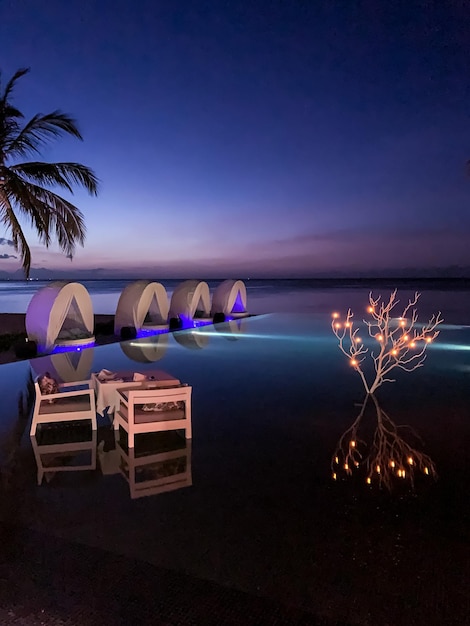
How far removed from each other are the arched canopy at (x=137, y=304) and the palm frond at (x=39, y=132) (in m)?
5.05

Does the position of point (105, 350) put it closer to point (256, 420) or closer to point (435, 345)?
point (256, 420)

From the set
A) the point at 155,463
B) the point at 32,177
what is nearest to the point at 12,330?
the point at 32,177

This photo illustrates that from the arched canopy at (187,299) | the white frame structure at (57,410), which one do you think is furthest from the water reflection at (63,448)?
the arched canopy at (187,299)

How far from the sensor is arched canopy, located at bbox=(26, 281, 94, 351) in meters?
10.2

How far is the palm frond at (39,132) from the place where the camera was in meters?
9.39

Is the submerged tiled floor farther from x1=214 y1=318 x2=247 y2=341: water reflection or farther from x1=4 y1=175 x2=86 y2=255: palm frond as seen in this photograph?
x1=214 y1=318 x2=247 y2=341: water reflection

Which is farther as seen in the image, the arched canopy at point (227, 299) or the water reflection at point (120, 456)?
the arched canopy at point (227, 299)

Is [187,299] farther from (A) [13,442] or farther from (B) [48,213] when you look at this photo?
(A) [13,442]

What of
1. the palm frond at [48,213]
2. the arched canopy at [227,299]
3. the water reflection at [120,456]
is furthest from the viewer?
the arched canopy at [227,299]

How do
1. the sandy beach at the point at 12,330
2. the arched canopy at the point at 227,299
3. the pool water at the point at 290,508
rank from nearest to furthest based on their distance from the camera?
1. the pool water at the point at 290,508
2. the sandy beach at the point at 12,330
3. the arched canopy at the point at 227,299

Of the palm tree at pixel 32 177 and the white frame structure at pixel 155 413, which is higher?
the palm tree at pixel 32 177

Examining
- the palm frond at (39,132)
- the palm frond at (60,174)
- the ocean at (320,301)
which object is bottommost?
the ocean at (320,301)

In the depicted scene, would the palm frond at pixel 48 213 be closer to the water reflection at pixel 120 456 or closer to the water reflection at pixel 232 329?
the water reflection at pixel 232 329

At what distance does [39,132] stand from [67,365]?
16.0 ft
